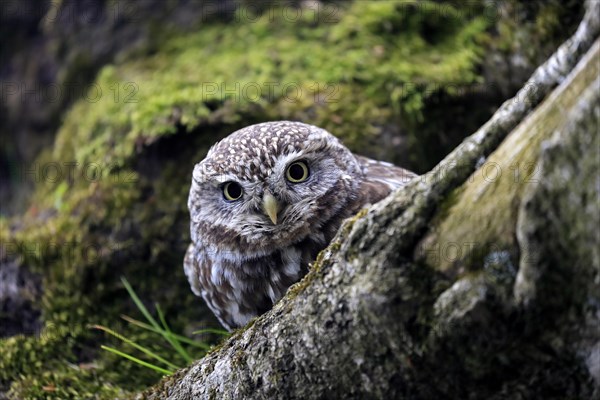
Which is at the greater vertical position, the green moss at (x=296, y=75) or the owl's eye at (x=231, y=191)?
the green moss at (x=296, y=75)

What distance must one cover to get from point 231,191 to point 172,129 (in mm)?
1309

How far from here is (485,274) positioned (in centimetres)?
172

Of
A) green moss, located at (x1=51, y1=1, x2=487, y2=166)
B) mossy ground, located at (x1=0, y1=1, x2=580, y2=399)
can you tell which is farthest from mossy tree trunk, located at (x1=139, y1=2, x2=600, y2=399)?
green moss, located at (x1=51, y1=1, x2=487, y2=166)

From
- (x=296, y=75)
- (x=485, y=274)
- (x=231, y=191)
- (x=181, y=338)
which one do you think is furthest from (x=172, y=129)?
(x=485, y=274)

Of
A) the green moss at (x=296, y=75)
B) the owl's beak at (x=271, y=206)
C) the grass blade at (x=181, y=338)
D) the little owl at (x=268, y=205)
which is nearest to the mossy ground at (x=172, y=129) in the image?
the green moss at (x=296, y=75)

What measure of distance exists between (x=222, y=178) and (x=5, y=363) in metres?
1.54

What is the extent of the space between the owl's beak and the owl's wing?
0.42 metres

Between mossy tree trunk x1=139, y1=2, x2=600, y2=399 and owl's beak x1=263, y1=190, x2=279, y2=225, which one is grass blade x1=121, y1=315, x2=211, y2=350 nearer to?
owl's beak x1=263, y1=190, x2=279, y2=225

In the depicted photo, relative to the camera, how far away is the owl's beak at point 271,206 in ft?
9.34

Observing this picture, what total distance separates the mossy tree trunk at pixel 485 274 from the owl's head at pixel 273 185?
2.78 feet

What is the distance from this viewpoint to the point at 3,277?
156 inches

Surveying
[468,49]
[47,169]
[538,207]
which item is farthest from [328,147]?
[47,169]

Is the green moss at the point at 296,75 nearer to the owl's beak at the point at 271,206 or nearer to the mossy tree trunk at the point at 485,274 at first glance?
the owl's beak at the point at 271,206

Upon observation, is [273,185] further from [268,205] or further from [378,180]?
[378,180]
